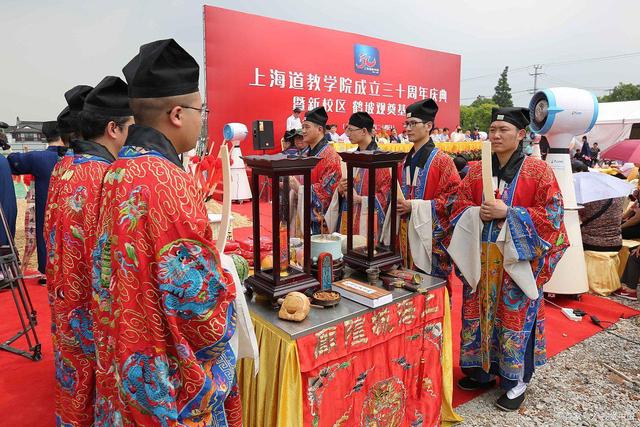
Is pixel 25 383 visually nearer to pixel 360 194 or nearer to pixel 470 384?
pixel 360 194

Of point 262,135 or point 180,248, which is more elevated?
point 262,135

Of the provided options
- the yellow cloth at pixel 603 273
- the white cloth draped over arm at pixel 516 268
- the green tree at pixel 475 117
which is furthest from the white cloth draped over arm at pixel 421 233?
the green tree at pixel 475 117

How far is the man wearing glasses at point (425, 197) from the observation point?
260 cm

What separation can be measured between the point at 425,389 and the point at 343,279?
654mm

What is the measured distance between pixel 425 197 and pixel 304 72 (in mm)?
9444

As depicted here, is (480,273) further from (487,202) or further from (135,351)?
(135,351)

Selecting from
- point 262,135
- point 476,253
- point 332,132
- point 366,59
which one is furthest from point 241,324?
point 366,59

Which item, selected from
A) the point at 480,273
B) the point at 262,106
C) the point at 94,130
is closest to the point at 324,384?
the point at 480,273

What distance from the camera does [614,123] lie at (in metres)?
16.0

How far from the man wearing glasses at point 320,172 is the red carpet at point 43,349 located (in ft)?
4.59

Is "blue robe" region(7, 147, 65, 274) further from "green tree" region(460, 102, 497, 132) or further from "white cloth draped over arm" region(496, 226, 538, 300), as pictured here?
"green tree" region(460, 102, 497, 132)

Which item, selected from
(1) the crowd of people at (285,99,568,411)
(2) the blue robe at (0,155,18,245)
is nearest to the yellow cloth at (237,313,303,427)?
(1) the crowd of people at (285,99,568,411)

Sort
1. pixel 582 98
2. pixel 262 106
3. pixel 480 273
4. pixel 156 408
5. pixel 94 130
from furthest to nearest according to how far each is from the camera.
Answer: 1. pixel 262 106
2. pixel 582 98
3. pixel 480 273
4. pixel 94 130
5. pixel 156 408

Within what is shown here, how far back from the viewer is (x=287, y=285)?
1.70 meters
